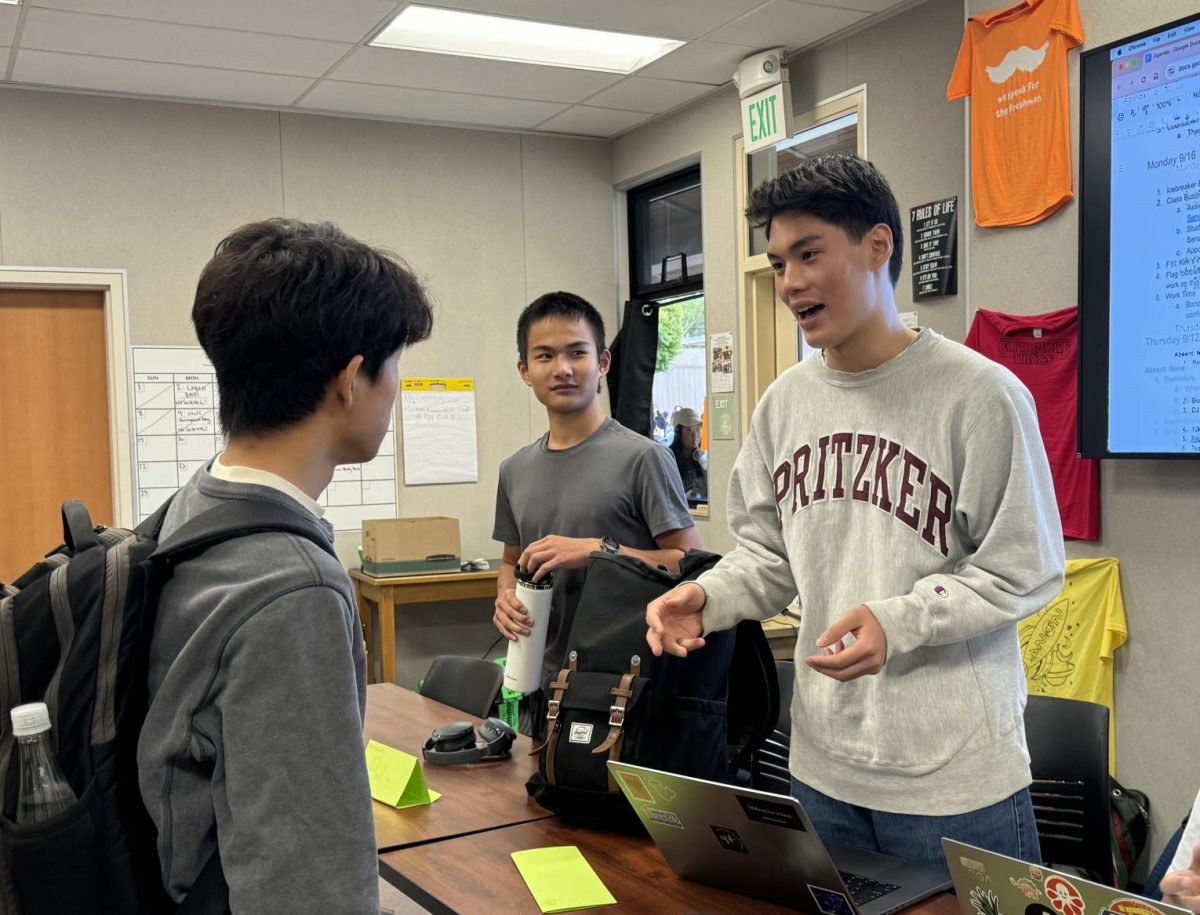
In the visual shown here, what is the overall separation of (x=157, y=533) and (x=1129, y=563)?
2411 millimetres

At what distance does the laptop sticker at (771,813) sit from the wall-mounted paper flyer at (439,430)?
4.18m

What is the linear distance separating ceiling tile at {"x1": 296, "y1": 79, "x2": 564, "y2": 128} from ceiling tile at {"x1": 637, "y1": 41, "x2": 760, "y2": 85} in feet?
2.22

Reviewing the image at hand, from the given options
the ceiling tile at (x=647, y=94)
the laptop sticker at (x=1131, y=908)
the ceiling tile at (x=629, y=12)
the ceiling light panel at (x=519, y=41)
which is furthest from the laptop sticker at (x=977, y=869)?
the ceiling tile at (x=647, y=94)

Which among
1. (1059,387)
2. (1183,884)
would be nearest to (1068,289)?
(1059,387)

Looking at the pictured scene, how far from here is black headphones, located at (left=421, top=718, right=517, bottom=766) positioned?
2.16 meters

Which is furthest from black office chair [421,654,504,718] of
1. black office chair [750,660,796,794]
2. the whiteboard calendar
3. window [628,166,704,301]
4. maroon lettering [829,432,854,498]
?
window [628,166,704,301]

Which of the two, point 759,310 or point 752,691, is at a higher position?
point 759,310

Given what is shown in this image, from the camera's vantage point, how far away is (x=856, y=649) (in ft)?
4.39

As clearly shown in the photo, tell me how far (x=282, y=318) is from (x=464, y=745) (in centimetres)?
138

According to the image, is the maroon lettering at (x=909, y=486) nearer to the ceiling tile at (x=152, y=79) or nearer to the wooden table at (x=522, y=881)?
the wooden table at (x=522, y=881)

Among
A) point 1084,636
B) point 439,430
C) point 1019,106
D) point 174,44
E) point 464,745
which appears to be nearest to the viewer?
point 464,745

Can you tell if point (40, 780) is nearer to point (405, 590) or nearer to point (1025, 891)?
point (1025, 891)

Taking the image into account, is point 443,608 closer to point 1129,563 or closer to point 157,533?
point 1129,563

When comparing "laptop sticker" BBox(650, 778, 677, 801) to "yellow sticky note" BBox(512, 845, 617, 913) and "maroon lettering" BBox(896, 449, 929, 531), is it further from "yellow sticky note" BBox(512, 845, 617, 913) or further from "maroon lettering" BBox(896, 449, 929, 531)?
"maroon lettering" BBox(896, 449, 929, 531)
